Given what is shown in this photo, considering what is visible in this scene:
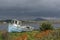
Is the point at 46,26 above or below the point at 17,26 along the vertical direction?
above

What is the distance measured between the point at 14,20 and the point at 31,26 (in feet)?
10.5

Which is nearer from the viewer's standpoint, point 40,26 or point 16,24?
point 40,26

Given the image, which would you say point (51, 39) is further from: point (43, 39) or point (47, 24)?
point (47, 24)

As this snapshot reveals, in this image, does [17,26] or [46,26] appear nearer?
[46,26]

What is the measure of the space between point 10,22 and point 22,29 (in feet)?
10.5

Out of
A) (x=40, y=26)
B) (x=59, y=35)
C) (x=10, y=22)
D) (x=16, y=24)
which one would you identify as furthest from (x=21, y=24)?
(x=59, y=35)

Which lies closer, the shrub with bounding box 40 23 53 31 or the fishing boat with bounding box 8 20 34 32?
the shrub with bounding box 40 23 53 31

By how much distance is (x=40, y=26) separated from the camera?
2936 cm

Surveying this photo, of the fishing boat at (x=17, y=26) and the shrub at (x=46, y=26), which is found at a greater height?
the shrub at (x=46, y=26)

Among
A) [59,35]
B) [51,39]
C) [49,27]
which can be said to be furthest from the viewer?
[49,27]

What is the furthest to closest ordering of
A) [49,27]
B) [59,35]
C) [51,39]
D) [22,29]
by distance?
[22,29], [49,27], [59,35], [51,39]

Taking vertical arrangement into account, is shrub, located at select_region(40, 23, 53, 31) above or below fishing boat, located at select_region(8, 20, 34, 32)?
above

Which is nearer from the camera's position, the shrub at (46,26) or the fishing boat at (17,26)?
the shrub at (46,26)

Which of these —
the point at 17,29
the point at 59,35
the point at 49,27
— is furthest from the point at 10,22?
the point at 59,35
